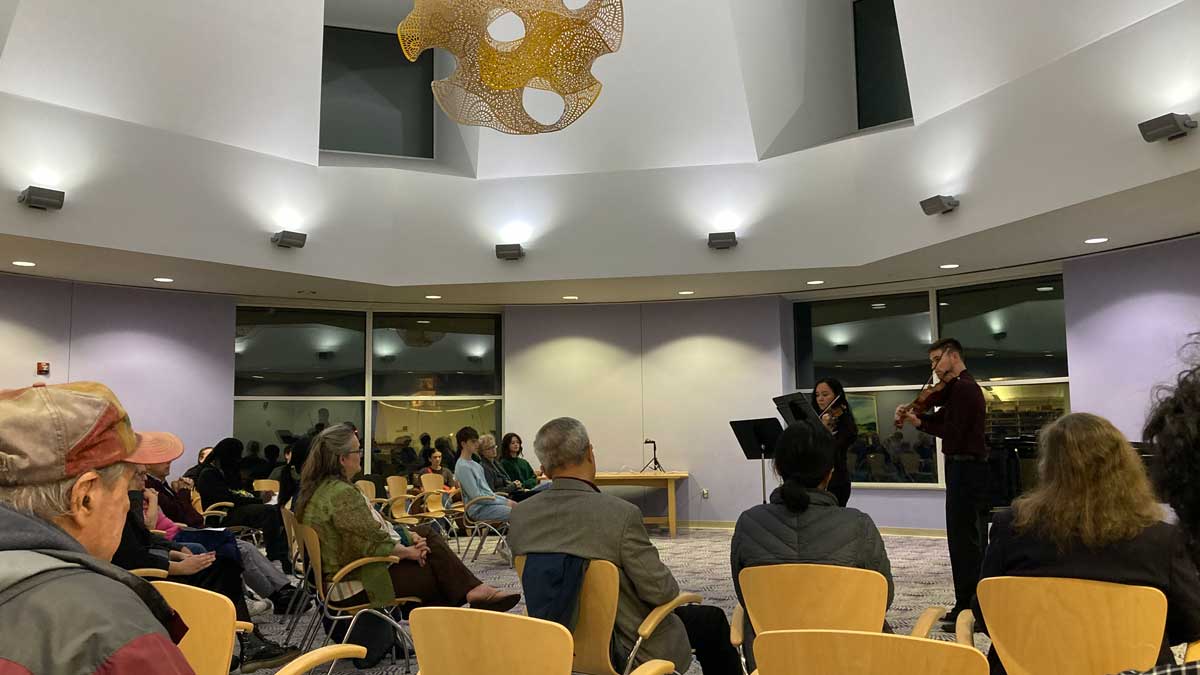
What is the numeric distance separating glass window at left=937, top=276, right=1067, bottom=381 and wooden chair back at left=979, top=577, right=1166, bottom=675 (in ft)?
27.3

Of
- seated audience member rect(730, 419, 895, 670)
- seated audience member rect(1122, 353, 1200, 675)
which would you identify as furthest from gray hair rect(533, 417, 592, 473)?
seated audience member rect(1122, 353, 1200, 675)

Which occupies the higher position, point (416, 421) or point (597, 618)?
point (416, 421)

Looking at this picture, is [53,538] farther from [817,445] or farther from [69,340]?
[69,340]

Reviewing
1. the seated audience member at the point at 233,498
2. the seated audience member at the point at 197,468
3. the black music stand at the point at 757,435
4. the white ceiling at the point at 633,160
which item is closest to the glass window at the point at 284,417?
the seated audience member at the point at 197,468

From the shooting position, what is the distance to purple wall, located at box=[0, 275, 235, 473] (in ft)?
32.4

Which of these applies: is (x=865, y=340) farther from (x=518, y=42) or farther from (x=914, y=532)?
(x=518, y=42)

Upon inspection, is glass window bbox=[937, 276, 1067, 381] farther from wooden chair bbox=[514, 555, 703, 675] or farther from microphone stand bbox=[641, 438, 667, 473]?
wooden chair bbox=[514, 555, 703, 675]

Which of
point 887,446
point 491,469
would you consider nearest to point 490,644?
point 491,469

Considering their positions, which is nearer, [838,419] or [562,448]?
[562,448]

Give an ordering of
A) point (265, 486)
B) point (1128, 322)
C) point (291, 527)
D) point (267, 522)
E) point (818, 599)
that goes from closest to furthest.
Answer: point (818, 599) < point (291, 527) < point (267, 522) < point (1128, 322) < point (265, 486)


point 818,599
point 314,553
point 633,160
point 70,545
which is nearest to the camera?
point 70,545

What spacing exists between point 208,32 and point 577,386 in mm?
6318

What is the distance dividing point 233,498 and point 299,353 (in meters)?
3.85

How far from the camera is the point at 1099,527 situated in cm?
284
